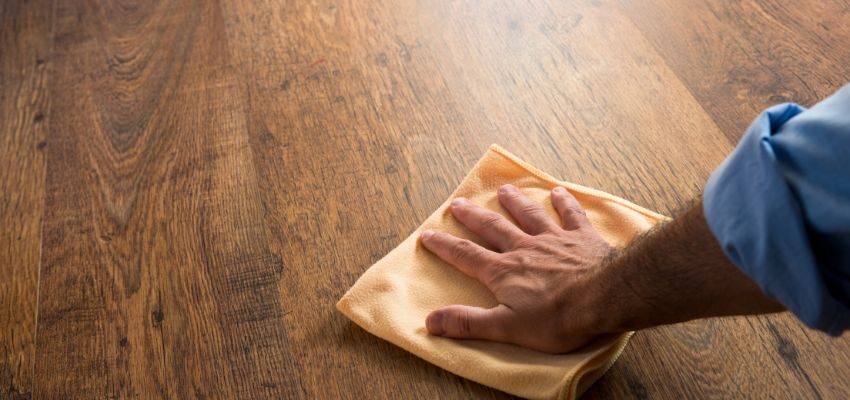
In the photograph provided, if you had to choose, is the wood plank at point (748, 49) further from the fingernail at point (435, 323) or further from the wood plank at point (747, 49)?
the fingernail at point (435, 323)

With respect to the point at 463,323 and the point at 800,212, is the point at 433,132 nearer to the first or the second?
the point at 463,323

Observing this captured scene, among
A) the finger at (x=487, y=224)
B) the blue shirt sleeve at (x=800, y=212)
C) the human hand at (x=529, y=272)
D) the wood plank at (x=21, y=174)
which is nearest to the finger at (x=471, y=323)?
the human hand at (x=529, y=272)

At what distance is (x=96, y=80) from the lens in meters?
1.44

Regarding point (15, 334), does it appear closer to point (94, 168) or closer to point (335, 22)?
point (94, 168)

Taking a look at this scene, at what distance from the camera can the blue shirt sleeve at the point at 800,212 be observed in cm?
58

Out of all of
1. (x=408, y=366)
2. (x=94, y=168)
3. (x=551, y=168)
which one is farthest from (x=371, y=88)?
(x=408, y=366)

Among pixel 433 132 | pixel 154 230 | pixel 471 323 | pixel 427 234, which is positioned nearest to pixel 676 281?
pixel 471 323

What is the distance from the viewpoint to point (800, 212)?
596mm

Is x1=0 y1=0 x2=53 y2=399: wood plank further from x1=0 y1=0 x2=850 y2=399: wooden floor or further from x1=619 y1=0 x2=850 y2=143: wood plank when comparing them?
x1=619 y1=0 x2=850 y2=143: wood plank

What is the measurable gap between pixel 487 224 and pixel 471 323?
6.1 inches

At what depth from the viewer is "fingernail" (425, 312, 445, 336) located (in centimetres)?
96

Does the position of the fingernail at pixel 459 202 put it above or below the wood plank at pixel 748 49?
below

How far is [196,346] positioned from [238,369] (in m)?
0.07

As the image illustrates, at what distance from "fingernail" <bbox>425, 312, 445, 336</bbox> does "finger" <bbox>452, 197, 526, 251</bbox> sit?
0.13m
